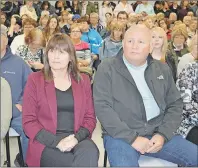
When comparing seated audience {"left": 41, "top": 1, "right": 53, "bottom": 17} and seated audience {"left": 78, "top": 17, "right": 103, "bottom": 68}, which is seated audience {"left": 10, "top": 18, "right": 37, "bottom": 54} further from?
seated audience {"left": 41, "top": 1, "right": 53, "bottom": 17}

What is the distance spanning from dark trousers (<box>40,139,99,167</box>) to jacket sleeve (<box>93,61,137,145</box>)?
16cm

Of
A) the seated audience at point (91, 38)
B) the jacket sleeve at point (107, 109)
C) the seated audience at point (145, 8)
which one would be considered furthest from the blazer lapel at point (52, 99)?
the seated audience at point (145, 8)

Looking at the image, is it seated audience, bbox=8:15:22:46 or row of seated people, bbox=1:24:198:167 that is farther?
seated audience, bbox=8:15:22:46

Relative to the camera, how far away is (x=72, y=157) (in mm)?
2027

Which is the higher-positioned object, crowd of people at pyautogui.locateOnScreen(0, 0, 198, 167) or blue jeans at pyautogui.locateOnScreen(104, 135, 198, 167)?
crowd of people at pyautogui.locateOnScreen(0, 0, 198, 167)

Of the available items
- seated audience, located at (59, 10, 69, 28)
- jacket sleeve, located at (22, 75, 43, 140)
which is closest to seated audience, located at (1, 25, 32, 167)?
jacket sleeve, located at (22, 75, 43, 140)

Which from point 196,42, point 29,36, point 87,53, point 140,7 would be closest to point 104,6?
point 140,7

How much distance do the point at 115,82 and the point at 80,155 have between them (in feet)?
1.52

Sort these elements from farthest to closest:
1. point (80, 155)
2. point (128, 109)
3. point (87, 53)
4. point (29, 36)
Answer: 1. point (87, 53)
2. point (29, 36)
3. point (128, 109)
4. point (80, 155)

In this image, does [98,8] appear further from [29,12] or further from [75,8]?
[29,12]

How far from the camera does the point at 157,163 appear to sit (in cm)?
212

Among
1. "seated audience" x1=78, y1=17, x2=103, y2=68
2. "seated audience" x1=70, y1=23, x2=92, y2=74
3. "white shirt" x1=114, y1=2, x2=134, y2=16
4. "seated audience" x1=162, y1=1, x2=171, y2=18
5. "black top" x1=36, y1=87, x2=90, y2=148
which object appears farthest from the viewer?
"seated audience" x1=162, y1=1, x2=171, y2=18

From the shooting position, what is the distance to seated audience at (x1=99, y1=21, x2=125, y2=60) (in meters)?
4.31

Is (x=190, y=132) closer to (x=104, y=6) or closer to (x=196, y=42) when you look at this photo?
(x=196, y=42)
